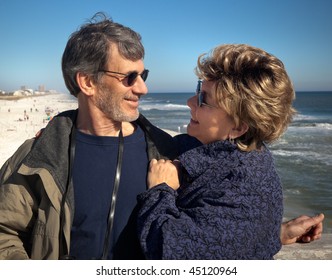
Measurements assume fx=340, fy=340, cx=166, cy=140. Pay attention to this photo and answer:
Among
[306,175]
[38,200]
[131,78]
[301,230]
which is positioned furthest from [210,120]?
[306,175]

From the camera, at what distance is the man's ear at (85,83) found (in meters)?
2.58

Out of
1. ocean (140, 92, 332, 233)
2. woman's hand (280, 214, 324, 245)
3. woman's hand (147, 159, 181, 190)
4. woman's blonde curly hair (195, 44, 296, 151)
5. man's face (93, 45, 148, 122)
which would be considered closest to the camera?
woman's blonde curly hair (195, 44, 296, 151)

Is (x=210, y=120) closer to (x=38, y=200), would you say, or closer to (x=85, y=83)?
(x=85, y=83)

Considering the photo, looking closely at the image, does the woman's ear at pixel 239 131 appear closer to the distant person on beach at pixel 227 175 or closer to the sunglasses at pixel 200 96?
the distant person on beach at pixel 227 175

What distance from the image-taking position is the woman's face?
2.09 metres

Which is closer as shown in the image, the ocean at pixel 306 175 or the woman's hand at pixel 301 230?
the woman's hand at pixel 301 230

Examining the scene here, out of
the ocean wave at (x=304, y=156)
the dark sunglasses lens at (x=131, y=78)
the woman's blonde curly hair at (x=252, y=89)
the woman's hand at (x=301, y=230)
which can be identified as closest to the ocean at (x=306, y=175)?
the ocean wave at (x=304, y=156)

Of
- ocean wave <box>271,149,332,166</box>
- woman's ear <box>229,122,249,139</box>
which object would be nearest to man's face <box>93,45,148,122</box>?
woman's ear <box>229,122,249,139</box>

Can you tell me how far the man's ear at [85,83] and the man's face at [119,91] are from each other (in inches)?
2.2

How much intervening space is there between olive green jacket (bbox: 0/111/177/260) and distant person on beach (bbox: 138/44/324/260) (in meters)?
0.50

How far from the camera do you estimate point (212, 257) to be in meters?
1.76

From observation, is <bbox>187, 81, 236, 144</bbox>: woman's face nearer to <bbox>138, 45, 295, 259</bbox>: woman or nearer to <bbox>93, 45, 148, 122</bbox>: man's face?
<bbox>138, 45, 295, 259</bbox>: woman

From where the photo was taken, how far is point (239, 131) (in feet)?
6.80
